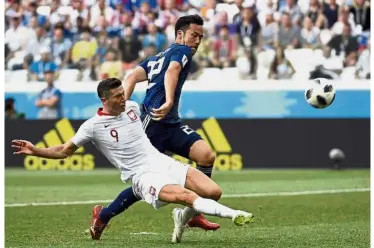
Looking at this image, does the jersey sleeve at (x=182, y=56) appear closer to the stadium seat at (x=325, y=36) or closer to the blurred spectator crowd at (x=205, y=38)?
the blurred spectator crowd at (x=205, y=38)

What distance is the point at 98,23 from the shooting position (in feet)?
84.4

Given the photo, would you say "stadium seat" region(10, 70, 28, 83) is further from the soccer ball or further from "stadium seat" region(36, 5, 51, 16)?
the soccer ball

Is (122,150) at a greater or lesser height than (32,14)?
lesser

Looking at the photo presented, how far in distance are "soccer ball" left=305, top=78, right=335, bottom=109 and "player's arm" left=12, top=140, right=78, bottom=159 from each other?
280cm

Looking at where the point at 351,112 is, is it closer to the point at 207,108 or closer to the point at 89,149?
the point at 207,108

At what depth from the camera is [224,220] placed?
12.7m

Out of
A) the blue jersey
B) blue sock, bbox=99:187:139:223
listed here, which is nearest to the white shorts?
blue sock, bbox=99:187:139:223

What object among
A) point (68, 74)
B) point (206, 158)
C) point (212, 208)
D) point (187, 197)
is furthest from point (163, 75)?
point (68, 74)

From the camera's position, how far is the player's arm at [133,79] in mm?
10523

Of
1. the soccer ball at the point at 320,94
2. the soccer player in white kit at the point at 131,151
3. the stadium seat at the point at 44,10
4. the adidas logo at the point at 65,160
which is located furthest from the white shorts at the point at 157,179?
the stadium seat at the point at 44,10

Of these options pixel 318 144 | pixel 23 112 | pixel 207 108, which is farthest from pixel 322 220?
pixel 23 112

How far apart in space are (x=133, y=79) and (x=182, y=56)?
24.7 inches

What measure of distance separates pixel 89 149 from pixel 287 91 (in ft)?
16.1

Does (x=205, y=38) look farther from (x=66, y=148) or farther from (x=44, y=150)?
(x=44, y=150)
